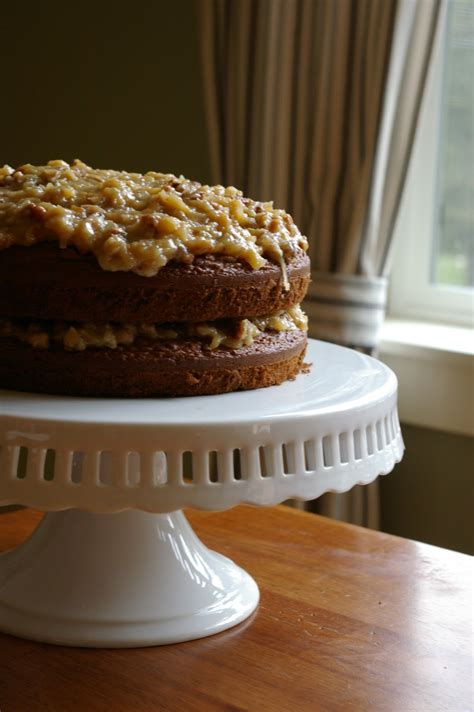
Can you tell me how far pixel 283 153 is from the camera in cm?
218

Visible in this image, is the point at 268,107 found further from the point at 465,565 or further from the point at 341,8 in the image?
the point at 465,565

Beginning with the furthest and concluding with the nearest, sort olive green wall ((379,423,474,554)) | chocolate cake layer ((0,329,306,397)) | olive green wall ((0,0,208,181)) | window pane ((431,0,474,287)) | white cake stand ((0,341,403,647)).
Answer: olive green wall ((0,0,208,181))
window pane ((431,0,474,287))
olive green wall ((379,423,474,554))
chocolate cake layer ((0,329,306,397))
white cake stand ((0,341,403,647))

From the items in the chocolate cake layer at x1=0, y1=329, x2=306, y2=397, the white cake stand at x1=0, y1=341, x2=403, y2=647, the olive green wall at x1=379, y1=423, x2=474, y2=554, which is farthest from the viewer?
the olive green wall at x1=379, y1=423, x2=474, y2=554

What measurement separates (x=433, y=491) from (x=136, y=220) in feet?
4.26

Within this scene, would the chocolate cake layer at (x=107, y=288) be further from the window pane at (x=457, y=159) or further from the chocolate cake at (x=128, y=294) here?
the window pane at (x=457, y=159)

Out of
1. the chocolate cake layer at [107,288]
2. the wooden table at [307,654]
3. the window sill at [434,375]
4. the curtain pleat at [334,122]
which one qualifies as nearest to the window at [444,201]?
the window sill at [434,375]

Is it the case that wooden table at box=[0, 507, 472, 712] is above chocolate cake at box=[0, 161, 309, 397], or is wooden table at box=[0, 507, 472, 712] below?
below

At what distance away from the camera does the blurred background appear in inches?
79.4

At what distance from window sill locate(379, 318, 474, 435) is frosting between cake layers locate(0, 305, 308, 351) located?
3.40ft

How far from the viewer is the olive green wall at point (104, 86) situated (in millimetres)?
2557

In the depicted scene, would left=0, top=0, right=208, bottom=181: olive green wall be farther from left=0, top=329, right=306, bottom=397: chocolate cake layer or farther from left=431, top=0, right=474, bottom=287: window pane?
left=0, top=329, right=306, bottom=397: chocolate cake layer

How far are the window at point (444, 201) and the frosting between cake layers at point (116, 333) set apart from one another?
51.1 inches

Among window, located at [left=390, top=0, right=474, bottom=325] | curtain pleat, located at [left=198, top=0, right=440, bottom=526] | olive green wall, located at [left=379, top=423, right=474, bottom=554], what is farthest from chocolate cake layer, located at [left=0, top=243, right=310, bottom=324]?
window, located at [left=390, top=0, right=474, bottom=325]

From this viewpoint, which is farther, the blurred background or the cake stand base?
the blurred background
